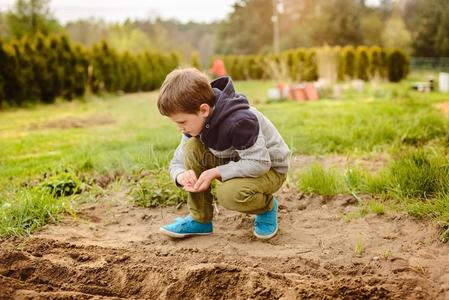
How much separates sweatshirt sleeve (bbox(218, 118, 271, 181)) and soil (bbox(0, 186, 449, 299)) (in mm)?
378

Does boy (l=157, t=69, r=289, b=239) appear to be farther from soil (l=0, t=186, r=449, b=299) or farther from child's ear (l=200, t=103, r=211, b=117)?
soil (l=0, t=186, r=449, b=299)

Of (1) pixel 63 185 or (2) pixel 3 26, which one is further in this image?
(2) pixel 3 26

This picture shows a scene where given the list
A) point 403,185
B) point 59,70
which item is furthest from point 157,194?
point 59,70

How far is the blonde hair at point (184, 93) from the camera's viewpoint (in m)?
2.25

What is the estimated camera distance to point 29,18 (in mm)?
24000

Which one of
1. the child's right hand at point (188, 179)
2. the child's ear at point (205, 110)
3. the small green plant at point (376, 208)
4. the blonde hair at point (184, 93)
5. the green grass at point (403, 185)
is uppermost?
the blonde hair at point (184, 93)

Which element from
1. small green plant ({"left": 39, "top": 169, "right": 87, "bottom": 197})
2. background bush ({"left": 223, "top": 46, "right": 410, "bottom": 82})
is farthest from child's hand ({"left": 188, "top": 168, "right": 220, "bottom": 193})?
background bush ({"left": 223, "top": 46, "right": 410, "bottom": 82})

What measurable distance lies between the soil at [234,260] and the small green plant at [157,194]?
0.17m

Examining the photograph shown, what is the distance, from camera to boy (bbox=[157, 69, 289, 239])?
2281mm

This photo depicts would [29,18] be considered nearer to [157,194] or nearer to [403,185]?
[157,194]

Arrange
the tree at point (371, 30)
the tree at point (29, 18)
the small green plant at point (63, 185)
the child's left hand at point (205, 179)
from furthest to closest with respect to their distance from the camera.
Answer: the tree at point (371, 30) < the tree at point (29, 18) < the small green plant at point (63, 185) < the child's left hand at point (205, 179)

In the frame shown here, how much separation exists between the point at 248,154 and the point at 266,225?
1.46ft

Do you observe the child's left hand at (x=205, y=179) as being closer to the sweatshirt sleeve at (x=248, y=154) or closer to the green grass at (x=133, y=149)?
the sweatshirt sleeve at (x=248, y=154)

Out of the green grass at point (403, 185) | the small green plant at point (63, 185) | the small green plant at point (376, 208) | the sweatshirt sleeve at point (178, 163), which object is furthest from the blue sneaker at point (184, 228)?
the small green plant at point (63, 185)
